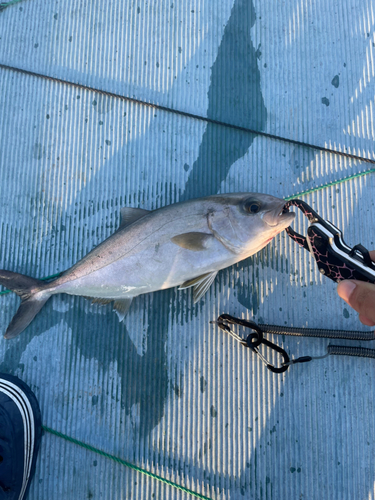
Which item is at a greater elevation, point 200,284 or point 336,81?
point 336,81

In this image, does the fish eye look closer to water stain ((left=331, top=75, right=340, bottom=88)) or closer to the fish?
the fish

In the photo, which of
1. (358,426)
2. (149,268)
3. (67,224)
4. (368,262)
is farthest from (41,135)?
(358,426)

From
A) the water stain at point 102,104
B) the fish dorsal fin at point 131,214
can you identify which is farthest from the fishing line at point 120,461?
the water stain at point 102,104

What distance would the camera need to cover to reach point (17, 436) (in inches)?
89.7

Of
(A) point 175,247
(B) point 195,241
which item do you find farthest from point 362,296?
(A) point 175,247

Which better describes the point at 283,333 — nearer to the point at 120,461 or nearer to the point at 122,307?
the point at 122,307

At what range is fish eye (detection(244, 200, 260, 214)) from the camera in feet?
7.01

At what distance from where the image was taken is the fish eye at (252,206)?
2.14 meters

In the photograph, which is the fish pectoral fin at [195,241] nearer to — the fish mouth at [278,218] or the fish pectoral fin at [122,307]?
the fish mouth at [278,218]

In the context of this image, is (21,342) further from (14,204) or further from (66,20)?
(66,20)

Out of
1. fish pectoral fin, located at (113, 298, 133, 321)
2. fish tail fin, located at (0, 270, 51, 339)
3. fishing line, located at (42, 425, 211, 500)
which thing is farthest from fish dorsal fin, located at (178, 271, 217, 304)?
fishing line, located at (42, 425, 211, 500)

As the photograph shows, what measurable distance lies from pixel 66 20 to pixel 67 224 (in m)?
1.93

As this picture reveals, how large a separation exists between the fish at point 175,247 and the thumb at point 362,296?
593mm

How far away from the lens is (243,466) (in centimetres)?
225
